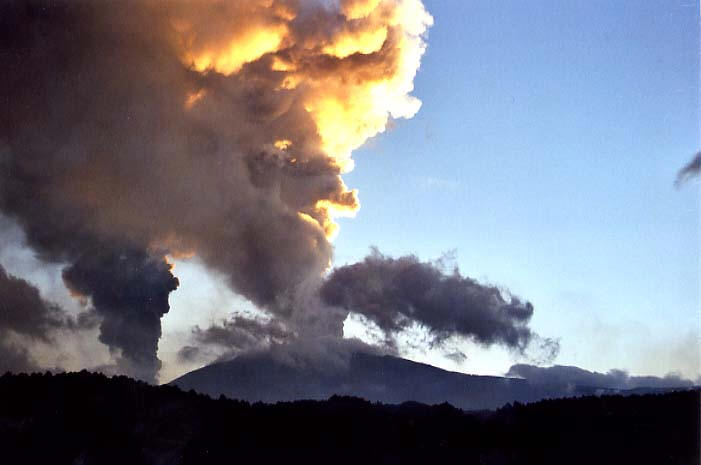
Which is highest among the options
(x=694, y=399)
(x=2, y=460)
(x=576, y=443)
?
(x=694, y=399)

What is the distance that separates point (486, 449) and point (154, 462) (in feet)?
278

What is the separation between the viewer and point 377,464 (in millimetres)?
198250

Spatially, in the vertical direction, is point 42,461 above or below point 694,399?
below

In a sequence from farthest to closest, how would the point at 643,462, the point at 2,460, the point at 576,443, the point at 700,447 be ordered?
the point at 2,460
the point at 576,443
the point at 643,462
the point at 700,447

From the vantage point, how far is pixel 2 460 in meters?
198

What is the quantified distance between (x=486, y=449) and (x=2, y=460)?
12302 cm

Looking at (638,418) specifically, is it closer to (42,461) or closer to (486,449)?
(486,449)

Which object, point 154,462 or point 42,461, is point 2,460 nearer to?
point 42,461

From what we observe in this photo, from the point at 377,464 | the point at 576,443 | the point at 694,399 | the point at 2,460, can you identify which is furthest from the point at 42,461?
the point at 694,399

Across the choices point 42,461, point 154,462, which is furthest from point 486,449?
point 42,461

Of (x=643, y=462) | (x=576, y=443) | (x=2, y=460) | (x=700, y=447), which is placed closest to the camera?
(x=700, y=447)

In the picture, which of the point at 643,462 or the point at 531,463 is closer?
the point at 643,462

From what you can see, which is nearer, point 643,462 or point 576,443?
point 643,462

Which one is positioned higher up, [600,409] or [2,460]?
[600,409]
